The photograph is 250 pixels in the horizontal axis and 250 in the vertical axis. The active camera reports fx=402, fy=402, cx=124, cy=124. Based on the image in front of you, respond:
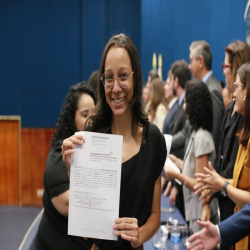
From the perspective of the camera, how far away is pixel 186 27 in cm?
630

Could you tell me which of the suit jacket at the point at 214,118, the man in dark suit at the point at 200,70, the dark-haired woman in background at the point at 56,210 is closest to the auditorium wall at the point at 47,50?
the man in dark suit at the point at 200,70

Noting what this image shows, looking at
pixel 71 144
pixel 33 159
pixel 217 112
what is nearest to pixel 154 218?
pixel 71 144

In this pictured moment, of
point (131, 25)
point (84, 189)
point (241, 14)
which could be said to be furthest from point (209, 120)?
point (131, 25)

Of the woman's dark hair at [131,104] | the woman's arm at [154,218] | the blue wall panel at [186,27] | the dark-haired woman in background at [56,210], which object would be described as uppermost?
the blue wall panel at [186,27]

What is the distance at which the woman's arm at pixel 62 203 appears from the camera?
1942 mm

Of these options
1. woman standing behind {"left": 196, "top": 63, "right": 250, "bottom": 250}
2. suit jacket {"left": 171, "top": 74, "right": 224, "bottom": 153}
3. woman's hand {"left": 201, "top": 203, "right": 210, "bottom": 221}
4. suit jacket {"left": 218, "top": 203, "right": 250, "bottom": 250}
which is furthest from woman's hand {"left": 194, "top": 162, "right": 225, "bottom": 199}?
suit jacket {"left": 171, "top": 74, "right": 224, "bottom": 153}

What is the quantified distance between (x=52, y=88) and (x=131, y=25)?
212 cm

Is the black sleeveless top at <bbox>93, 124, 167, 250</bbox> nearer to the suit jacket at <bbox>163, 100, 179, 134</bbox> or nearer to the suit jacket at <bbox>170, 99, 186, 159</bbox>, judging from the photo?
the suit jacket at <bbox>170, 99, 186, 159</bbox>

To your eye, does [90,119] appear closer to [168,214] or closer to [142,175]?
[142,175]

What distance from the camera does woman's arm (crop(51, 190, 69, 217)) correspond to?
194cm

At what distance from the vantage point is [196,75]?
400 centimetres

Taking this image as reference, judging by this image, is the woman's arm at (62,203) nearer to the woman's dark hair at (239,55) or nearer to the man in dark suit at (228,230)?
the man in dark suit at (228,230)

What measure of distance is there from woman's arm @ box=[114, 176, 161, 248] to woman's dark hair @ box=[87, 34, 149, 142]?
244mm

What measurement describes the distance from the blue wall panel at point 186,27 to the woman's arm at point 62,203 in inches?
114
